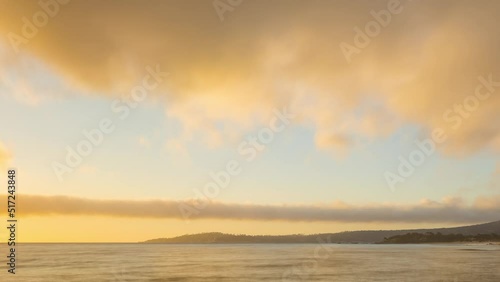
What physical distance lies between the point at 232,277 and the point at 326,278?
1471 cm

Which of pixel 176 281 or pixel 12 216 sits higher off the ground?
pixel 12 216

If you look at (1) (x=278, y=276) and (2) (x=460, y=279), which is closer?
(2) (x=460, y=279)

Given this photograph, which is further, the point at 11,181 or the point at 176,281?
the point at 176,281

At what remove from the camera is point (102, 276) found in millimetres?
68500

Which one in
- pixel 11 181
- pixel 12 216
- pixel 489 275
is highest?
pixel 11 181

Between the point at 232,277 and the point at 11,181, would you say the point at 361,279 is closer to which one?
the point at 232,277

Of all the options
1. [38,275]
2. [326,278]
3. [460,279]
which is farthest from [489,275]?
[38,275]

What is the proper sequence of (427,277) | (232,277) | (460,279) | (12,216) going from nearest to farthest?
(12,216) < (460,279) < (427,277) < (232,277)

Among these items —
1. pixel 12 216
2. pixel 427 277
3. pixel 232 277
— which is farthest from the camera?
pixel 232 277

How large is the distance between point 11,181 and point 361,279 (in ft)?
149

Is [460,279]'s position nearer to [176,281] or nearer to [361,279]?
[361,279]

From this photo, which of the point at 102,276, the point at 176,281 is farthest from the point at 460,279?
the point at 102,276

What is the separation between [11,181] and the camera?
3431 cm

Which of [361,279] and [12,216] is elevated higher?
[12,216]
